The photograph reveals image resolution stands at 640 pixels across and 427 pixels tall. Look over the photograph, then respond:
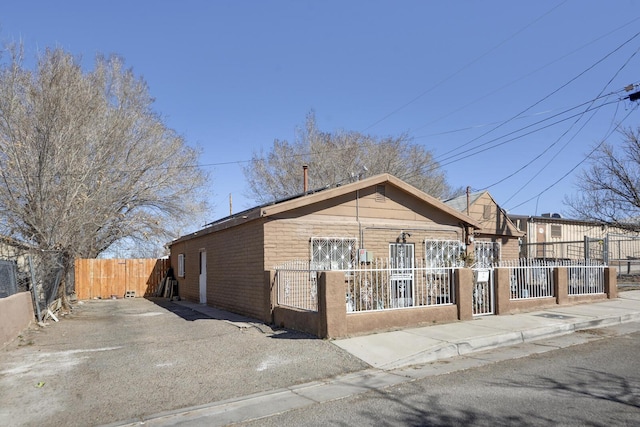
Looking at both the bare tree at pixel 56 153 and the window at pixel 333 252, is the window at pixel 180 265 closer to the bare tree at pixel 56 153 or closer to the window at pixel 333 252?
the bare tree at pixel 56 153

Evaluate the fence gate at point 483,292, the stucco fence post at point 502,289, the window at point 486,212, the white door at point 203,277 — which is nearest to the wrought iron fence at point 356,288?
the fence gate at point 483,292

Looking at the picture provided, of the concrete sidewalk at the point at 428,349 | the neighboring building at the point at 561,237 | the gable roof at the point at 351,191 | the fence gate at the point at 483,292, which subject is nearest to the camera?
the concrete sidewalk at the point at 428,349

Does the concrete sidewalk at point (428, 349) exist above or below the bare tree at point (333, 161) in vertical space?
below

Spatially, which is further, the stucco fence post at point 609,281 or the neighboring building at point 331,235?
the stucco fence post at point 609,281

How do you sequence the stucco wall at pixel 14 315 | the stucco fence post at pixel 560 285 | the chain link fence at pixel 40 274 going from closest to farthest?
the stucco wall at pixel 14 315, the chain link fence at pixel 40 274, the stucco fence post at pixel 560 285

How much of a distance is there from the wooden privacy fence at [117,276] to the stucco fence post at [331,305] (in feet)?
60.9

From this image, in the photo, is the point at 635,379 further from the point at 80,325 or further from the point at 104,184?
the point at 104,184

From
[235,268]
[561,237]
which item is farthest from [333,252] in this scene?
[561,237]

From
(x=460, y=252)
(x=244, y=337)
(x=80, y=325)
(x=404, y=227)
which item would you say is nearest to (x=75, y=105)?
(x=80, y=325)

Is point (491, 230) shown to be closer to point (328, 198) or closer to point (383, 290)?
point (328, 198)

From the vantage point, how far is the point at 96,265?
2489 cm

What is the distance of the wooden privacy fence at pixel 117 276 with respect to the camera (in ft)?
80.6

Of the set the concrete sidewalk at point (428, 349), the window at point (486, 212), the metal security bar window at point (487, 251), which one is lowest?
the concrete sidewalk at point (428, 349)

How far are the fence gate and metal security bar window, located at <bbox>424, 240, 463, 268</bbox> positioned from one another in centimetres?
213
